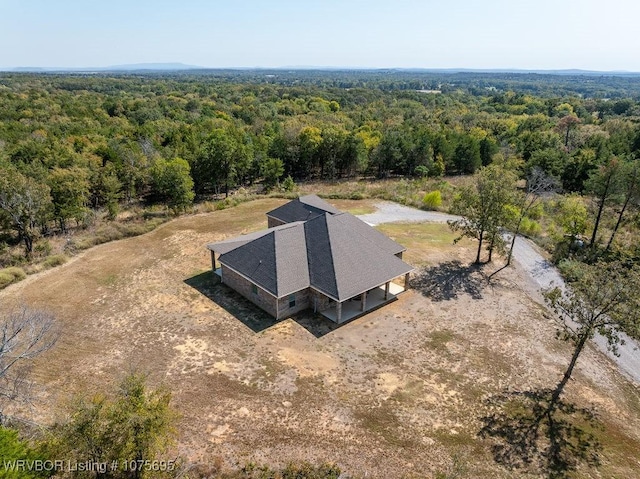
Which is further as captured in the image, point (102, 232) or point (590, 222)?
point (590, 222)

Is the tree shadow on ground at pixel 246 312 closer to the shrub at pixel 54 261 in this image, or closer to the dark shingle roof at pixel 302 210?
the dark shingle roof at pixel 302 210

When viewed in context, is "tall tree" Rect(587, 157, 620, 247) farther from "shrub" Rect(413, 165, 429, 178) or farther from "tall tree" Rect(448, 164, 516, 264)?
"shrub" Rect(413, 165, 429, 178)

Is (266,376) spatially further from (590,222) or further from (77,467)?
(590,222)

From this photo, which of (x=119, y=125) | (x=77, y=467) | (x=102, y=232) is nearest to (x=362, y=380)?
(x=77, y=467)

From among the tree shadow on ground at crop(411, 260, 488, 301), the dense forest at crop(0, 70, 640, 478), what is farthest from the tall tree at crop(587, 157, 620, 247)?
the tree shadow on ground at crop(411, 260, 488, 301)

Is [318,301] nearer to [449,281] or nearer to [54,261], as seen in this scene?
[449,281]

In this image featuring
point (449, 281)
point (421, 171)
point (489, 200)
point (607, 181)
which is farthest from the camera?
point (421, 171)

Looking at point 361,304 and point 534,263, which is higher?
point 361,304

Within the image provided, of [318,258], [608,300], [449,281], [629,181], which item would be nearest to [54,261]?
[318,258]
